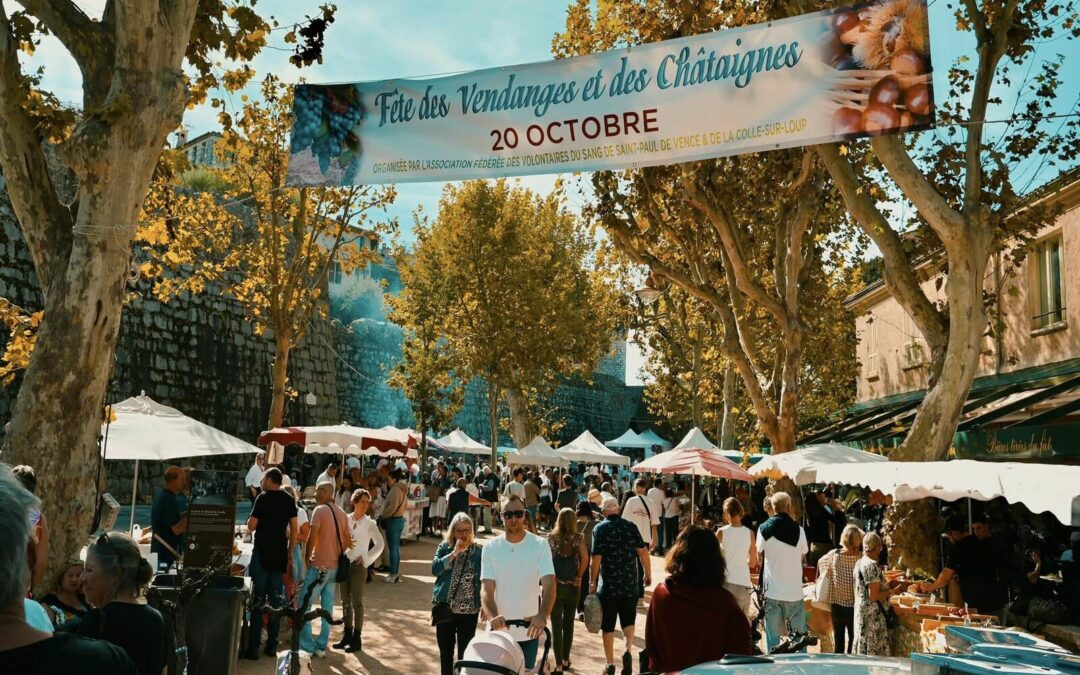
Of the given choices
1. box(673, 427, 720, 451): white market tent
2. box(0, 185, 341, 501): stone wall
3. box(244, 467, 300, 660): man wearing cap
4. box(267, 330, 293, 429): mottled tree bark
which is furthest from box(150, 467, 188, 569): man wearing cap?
box(0, 185, 341, 501): stone wall

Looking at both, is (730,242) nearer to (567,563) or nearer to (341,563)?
(567,563)

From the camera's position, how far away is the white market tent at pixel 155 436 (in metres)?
11.5

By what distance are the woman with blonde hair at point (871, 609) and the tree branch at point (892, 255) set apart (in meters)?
3.44

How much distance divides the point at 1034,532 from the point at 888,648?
7681 millimetres

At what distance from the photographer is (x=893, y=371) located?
84.3ft

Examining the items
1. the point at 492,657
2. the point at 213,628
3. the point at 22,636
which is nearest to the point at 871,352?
the point at 213,628

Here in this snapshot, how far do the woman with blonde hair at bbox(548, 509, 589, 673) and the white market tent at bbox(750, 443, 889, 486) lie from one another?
17.8ft

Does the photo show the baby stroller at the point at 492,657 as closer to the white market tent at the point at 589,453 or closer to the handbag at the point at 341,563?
the handbag at the point at 341,563

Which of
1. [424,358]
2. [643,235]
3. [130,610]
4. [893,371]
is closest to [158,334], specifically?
[424,358]

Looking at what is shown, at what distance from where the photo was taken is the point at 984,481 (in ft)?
26.8

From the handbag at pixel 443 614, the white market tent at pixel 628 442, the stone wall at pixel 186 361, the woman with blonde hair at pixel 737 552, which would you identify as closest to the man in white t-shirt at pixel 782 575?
the woman with blonde hair at pixel 737 552

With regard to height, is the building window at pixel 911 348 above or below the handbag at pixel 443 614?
above

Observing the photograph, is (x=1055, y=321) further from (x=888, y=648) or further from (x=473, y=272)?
(x=473, y=272)

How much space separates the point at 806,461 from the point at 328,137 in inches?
333
